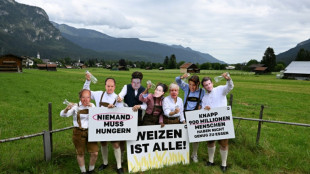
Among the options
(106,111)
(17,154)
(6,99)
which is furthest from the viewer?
(6,99)

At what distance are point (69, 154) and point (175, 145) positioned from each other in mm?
3034

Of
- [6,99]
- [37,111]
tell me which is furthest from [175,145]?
[6,99]

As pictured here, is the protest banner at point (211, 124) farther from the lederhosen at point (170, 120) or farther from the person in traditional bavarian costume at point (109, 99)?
the person in traditional bavarian costume at point (109, 99)

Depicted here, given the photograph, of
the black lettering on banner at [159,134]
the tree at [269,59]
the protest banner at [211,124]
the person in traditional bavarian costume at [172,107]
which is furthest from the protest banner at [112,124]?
the tree at [269,59]

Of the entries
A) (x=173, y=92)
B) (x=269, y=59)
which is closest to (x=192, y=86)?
(x=173, y=92)

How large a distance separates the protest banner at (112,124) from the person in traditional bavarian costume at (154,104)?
1.35 ft

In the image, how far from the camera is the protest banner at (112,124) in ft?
15.4

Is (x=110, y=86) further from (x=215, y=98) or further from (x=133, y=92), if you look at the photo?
(x=215, y=98)

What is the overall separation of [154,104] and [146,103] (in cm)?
21

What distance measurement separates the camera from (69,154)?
5711 mm

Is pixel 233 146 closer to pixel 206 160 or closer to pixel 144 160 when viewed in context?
pixel 206 160

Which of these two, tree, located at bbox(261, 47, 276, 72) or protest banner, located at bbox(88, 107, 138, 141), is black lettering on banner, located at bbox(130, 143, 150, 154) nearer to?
protest banner, located at bbox(88, 107, 138, 141)

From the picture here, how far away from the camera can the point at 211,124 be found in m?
5.31

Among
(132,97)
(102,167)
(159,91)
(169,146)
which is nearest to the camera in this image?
(159,91)
